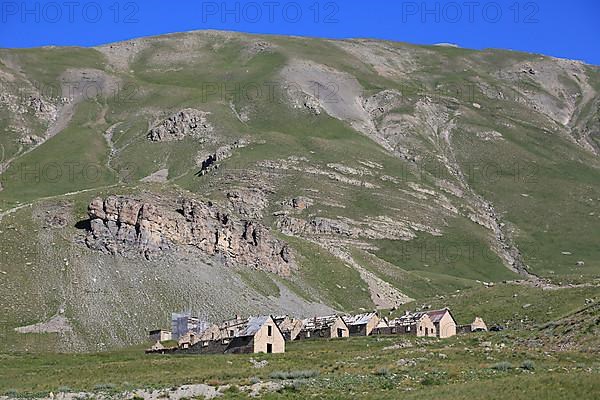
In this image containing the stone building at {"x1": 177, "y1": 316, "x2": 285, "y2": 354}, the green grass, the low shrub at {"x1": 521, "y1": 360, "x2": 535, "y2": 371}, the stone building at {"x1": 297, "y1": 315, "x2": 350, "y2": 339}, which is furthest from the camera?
the stone building at {"x1": 297, "y1": 315, "x2": 350, "y2": 339}

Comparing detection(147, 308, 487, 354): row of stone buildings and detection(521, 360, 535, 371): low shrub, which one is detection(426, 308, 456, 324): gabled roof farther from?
detection(521, 360, 535, 371): low shrub

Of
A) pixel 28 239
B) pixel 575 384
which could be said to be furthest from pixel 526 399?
pixel 28 239

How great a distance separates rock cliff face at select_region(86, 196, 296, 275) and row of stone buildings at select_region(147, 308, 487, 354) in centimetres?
2957

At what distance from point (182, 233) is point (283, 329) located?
156ft

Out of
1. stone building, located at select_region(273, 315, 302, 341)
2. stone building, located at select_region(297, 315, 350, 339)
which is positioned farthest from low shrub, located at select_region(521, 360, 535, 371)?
stone building, located at select_region(273, 315, 302, 341)

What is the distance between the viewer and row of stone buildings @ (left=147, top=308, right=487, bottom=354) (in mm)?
84312

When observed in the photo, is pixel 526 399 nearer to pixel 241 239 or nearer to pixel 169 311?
pixel 169 311

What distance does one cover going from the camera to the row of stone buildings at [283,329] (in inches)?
3319

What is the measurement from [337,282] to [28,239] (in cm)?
5397

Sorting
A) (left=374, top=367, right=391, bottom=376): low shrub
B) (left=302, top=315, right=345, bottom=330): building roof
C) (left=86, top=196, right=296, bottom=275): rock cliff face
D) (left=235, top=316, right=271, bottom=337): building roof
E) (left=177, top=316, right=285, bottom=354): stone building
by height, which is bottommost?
(left=374, top=367, right=391, bottom=376): low shrub

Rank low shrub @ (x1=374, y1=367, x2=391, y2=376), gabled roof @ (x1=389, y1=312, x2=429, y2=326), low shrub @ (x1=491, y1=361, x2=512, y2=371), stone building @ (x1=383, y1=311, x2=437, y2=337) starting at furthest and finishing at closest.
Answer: gabled roof @ (x1=389, y1=312, x2=429, y2=326) → stone building @ (x1=383, y1=311, x2=437, y2=337) → low shrub @ (x1=374, y1=367, x2=391, y2=376) → low shrub @ (x1=491, y1=361, x2=512, y2=371)

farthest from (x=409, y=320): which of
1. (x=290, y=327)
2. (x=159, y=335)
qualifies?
(x=159, y=335)

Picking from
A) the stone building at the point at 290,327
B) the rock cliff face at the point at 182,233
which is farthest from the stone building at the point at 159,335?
the rock cliff face at the point at 182,233

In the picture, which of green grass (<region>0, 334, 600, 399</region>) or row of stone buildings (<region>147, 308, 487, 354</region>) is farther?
row of stone buildings (<region>147, 308, 487, 354</region>)
